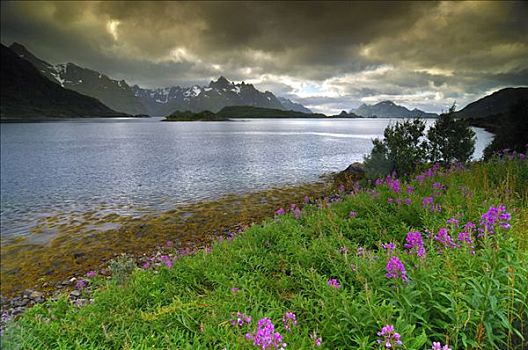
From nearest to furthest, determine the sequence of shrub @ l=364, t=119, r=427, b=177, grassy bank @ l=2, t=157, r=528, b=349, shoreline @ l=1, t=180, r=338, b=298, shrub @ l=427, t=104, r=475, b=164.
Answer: grassy bank @ l=2, t=157, r=528, b=349
shoreline @ l=1, t=180, r=338, b=298
shrub @ l=364, t=119, r=427, b=177
shrub @ l=427, t=104, r=475, b=164

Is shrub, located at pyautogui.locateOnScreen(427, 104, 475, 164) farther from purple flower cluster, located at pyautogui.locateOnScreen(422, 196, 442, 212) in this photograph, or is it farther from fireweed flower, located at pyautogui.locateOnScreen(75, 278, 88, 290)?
fireweed flower, located at pyautogui.locateOnScreen(75, 278, 88, 290)

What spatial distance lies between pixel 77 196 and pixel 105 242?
10.0m

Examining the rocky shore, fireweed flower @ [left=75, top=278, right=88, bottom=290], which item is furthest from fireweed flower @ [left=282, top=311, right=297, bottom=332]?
fireweed flower @ [left=75, top=278, right=88, bottom=290]

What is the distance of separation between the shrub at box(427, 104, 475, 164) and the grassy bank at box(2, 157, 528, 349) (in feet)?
38.5

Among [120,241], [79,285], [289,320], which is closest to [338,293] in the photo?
[289,320]

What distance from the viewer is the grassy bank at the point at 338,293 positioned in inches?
112

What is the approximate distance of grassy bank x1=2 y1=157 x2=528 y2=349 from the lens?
9.34 feet

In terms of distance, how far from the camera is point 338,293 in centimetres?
366

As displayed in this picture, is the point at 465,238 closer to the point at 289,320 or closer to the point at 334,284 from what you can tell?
the point at 334,284

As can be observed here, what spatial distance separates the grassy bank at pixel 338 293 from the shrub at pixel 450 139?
11.7 meters

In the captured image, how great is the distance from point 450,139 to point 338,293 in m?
19.1

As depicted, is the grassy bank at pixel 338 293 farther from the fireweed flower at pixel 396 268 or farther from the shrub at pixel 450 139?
the shrub at pixel 450 139

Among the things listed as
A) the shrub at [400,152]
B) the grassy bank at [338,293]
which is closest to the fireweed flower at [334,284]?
the grassy bank at [338,293]

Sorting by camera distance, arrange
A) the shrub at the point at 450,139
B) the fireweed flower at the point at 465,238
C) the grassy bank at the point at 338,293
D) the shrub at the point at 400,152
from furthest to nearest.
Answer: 1. the shrub at the point at 450,139
2. the shrub at the point at 400,152
3. the fireweed flower at the point at 465,238
4. the grassy bank at the point at 338,293
